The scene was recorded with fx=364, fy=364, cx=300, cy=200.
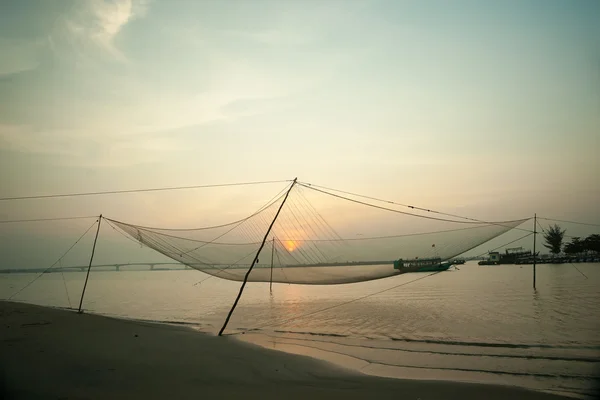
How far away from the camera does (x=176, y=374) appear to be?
5738 mm

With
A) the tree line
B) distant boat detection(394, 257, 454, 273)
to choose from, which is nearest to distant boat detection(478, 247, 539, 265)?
the tree line

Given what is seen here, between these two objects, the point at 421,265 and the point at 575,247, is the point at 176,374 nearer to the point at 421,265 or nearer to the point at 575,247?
the point at 421,265

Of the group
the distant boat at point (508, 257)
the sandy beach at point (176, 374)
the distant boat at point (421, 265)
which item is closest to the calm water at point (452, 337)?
the sandy beach at point (176, 374)

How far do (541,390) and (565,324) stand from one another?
292 inches

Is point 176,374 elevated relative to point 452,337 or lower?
elevated

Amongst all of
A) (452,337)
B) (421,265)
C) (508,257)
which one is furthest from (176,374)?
(508,257)

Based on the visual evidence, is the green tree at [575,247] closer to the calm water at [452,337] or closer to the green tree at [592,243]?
the green tree at [592,243]

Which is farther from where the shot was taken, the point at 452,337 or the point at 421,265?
the point at 421,265

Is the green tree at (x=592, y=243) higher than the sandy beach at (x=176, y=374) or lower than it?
higher

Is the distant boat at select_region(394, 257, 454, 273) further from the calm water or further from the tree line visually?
the tree line

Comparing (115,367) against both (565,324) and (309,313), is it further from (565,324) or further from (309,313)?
(565,324)

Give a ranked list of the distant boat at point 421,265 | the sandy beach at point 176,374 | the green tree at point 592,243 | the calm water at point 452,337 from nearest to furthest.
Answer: the sandy beach at point 176,374, the calm water at point 452,337, the distant boat at point 421,265, the green tree at point 592,243

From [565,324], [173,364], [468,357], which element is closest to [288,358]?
[173,364]

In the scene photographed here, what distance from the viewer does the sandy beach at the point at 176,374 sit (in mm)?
4848
